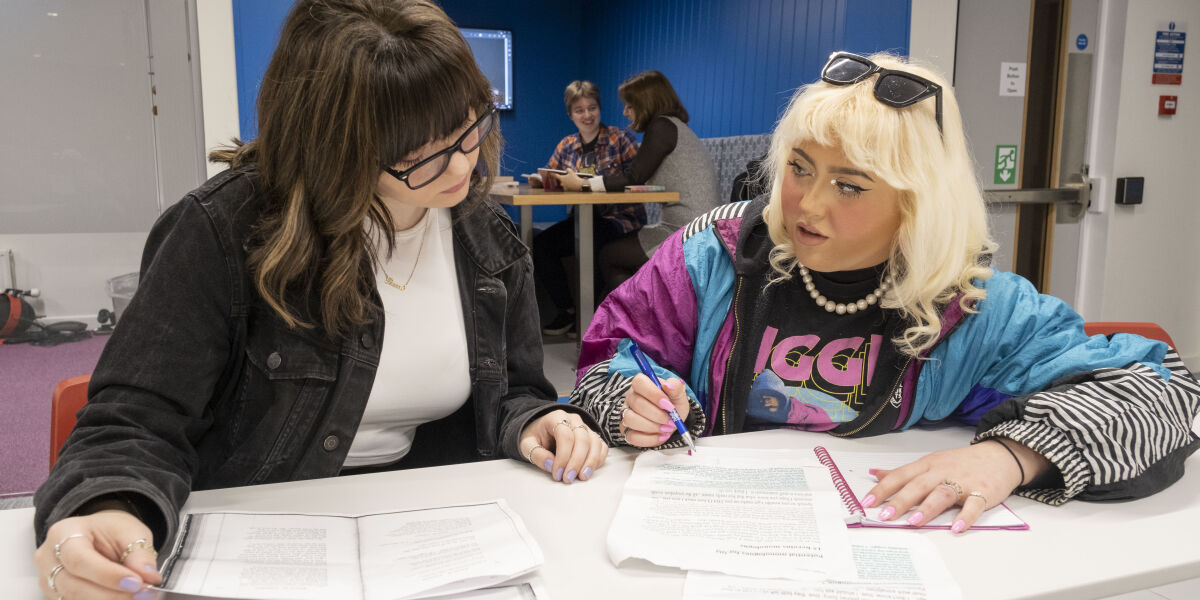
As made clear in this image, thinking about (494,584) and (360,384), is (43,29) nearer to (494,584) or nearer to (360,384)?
(360,384)

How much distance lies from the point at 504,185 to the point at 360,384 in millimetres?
3465

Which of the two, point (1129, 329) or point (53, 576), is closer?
point (53, 576)

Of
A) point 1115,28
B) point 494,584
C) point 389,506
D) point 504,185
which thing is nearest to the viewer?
point 494,584

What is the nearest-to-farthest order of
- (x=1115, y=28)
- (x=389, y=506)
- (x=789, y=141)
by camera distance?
(x=389, y=506) → (x=789, y=141) → (x=1115, y=28)

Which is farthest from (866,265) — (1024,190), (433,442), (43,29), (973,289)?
(43,29)

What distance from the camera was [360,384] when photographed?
1.14 m

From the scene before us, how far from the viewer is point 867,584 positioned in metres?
0.79

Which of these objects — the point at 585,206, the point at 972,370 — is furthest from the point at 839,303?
the point at 585,206

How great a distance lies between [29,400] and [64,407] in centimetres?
282

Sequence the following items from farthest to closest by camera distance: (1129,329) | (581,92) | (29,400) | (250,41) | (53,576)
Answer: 1. (581,92)
2. (29,400)
3. (250,41)
4. (1129,329)
5. (53,576)

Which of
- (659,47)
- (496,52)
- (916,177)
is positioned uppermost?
(496,52)

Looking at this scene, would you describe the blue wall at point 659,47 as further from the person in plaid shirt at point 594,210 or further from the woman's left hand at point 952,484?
the woman's left hand at point 952,484

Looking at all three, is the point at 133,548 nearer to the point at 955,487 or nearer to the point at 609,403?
the point at 609,403

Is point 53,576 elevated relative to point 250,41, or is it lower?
lower
